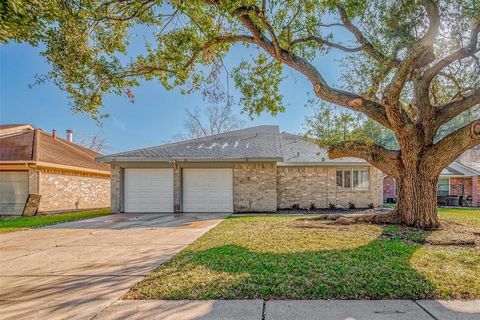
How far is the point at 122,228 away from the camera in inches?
331

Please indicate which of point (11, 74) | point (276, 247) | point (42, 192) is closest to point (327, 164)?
point (276, 247)

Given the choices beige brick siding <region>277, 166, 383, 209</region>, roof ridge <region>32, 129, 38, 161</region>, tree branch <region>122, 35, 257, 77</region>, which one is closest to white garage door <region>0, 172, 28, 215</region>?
roof ridge <region>32, 129, 38, 161</region>

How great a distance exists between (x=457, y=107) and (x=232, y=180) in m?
8.88

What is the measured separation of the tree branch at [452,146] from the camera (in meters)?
6.34

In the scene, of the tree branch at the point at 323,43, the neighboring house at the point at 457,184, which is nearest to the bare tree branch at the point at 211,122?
the neighboring house at the point at 457,184

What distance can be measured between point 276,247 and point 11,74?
1403 cm

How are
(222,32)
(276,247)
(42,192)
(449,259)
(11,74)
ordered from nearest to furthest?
(449,259) → (276,247) → (222,32) → (11,74) → (42,192)

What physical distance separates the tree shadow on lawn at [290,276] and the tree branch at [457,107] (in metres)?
4.33

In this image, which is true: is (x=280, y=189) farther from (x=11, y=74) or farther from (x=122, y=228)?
(x=11, y=74)

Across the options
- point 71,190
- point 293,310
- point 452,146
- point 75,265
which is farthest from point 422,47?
point 71,190

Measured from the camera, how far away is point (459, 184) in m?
19.3

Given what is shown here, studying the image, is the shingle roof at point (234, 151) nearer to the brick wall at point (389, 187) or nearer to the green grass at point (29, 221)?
the green grass at point (29, 221)

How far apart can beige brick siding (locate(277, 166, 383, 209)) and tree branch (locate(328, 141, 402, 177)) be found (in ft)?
18.4

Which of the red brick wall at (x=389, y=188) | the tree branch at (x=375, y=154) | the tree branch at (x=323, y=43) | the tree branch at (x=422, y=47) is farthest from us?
the red brick wall at (x=389, y=188)
